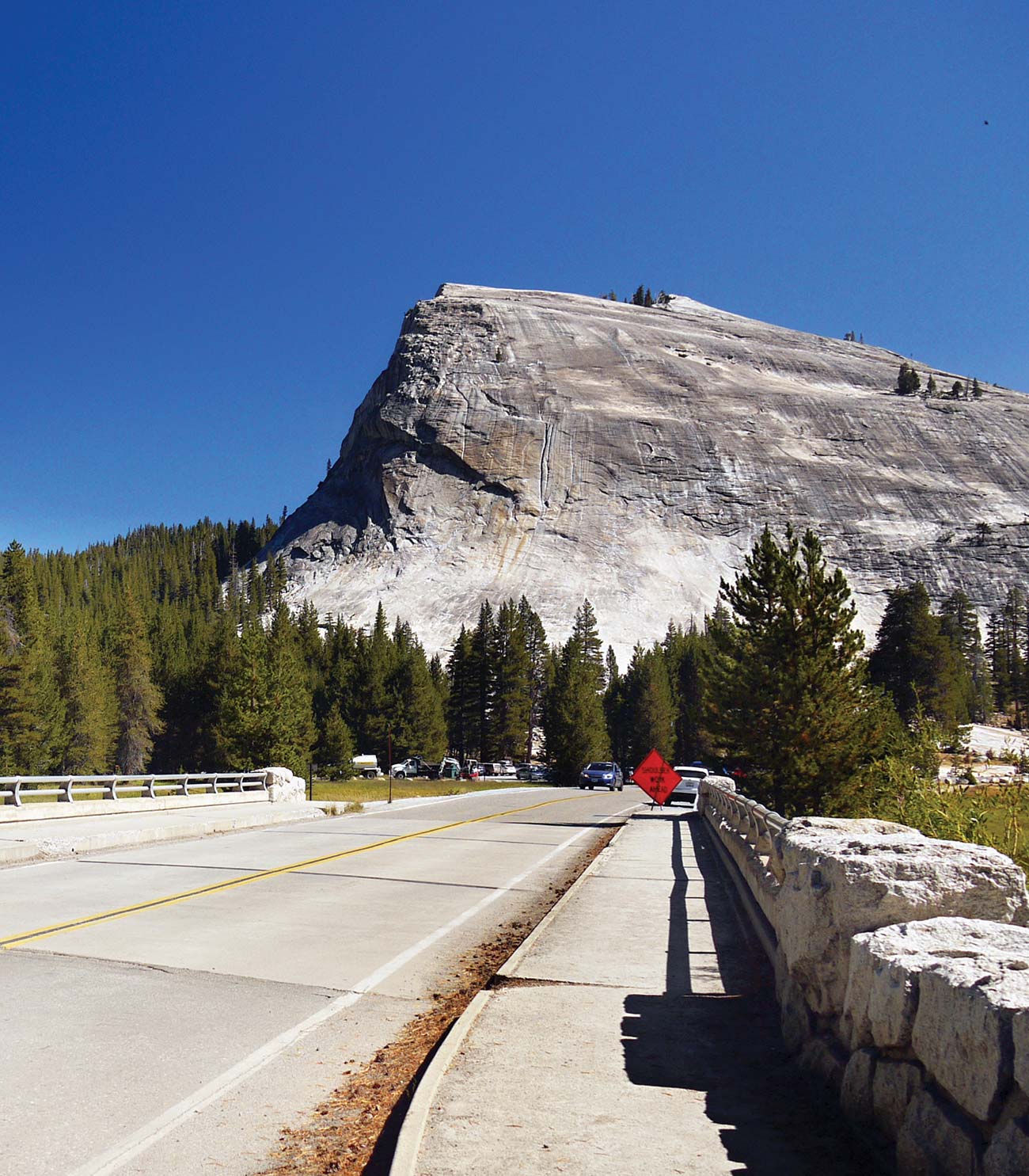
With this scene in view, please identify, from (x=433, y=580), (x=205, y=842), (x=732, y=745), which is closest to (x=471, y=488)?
(x=433, y=580)

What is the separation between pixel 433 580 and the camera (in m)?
125

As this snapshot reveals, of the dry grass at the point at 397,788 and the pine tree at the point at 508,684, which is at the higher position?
the pine tree at the point at 508,684

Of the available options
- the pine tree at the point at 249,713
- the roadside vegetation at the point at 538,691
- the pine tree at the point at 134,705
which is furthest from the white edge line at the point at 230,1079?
the pine tree at the point at 134,705

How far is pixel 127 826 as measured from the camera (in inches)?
813

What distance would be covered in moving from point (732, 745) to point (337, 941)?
20.7 metres

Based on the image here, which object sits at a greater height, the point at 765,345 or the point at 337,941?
the point at 765,345

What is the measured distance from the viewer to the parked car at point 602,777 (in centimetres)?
5559

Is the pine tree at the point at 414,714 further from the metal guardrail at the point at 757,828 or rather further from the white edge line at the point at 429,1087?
the white edge line at the point at 429,1087

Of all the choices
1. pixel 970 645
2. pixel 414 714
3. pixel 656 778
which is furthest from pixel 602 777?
pixel 970 645

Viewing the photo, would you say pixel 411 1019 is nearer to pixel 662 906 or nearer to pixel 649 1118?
pixel 649 1118

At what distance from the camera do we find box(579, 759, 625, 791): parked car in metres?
55.6

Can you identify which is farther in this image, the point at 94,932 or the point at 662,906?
the point at 662,906

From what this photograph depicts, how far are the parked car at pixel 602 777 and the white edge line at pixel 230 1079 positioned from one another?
152 ft

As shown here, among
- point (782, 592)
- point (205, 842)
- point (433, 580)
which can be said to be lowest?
point (205, 842)
